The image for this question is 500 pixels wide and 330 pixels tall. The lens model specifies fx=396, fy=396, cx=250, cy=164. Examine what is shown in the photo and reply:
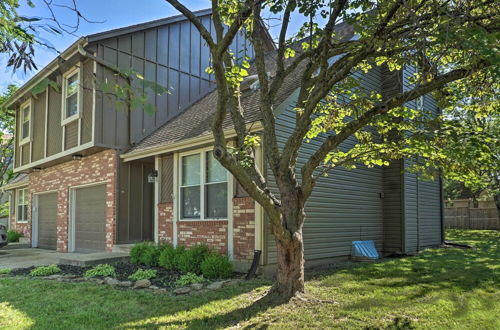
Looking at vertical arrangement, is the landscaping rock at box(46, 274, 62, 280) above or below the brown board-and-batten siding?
below

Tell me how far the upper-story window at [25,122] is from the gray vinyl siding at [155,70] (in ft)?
19.4

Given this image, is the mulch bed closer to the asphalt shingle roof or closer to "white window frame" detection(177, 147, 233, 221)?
"white window frame" detection(177, 147, 233, 221)

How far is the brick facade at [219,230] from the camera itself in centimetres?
812

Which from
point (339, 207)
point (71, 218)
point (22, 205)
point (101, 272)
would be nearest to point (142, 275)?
point (101, 272)

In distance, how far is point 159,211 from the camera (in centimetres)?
1038

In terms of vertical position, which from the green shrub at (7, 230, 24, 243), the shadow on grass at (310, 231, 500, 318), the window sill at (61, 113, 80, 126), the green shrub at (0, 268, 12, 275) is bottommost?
the green shrub at (7, 230, 24, 243)

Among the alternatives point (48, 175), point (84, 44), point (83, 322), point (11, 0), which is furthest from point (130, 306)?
point (48, 175)

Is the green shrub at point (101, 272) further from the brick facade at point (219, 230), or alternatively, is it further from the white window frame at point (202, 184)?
the white window frame at point (202, 184)

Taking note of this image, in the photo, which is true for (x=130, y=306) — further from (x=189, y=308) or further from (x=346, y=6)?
(x=346, y=6)

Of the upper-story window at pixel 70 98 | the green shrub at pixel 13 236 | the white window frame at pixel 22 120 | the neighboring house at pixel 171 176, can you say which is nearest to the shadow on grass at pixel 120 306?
the neighboring house at pixel 171 176

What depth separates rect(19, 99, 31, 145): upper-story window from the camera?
50.6 ft

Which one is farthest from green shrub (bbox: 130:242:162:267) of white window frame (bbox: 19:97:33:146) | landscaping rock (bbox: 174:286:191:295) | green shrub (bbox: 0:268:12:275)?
white window frame (bbox: 19:97:33:146)

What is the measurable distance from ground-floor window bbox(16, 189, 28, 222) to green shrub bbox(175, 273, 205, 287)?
14035 millimetres

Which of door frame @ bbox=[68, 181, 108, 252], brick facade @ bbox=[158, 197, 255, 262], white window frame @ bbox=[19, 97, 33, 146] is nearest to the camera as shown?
brick facade @ bbox=[158, 197, 255, 262]
